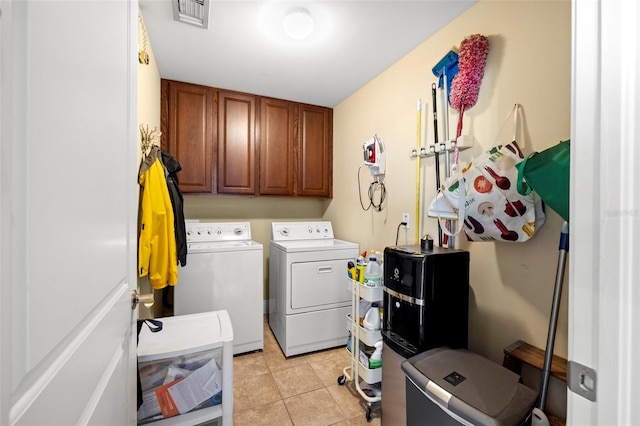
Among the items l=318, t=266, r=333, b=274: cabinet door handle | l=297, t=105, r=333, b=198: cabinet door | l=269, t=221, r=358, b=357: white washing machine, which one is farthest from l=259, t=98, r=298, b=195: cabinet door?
l=318, t=266, r=333, b=274: cabinet door handle

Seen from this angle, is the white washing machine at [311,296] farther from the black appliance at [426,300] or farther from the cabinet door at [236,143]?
the black appliance at [426,300]

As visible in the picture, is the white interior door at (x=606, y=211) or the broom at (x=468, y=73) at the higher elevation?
the broom at (x=468, y=73)

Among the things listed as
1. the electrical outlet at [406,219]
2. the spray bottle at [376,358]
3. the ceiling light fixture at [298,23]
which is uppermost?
the ceiling light fixture at [298,23]

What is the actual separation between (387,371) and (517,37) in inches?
72.1

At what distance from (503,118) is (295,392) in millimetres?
2153

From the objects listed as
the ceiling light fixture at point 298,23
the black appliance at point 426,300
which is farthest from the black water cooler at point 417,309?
the ceiling light fixture at point 298,23

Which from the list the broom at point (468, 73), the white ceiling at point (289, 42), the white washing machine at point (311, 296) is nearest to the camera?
the broom at point (468, 73)

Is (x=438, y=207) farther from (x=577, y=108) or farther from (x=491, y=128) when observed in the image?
(x=577, y=108)

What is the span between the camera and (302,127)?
10.0ft

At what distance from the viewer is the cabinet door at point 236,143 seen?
2.71m

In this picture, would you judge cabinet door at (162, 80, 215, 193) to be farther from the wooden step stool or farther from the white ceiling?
the wooden step stool

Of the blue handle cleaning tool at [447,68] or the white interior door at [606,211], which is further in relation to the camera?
the blue handle cleaning tool at [447,68]

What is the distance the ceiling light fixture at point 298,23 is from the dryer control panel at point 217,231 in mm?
1878

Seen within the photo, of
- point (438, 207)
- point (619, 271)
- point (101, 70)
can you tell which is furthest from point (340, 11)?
point (619, 271)
